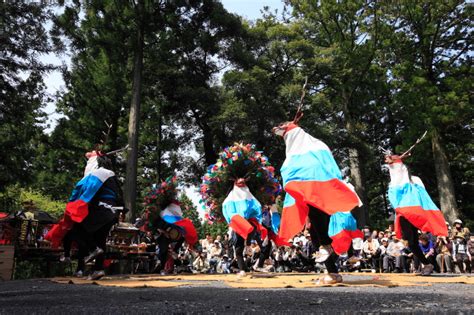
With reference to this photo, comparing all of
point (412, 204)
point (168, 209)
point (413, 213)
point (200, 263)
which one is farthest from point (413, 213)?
point (200, 263)

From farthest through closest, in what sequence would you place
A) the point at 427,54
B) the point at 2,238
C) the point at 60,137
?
the point at 427,54, the point at 60,137, the point at 2,238

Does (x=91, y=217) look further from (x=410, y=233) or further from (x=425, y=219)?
(x=425, y=219)

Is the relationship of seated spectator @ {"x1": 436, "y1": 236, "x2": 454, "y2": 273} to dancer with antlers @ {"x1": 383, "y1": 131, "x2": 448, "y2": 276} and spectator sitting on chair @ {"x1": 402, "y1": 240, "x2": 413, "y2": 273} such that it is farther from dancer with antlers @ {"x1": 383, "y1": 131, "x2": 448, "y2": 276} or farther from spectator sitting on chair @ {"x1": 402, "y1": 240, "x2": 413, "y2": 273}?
dancer with antlers @ {"x1": 383, "y1": 131, "x2": 448, "y2": 276}

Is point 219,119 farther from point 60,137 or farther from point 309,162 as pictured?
point 309,162

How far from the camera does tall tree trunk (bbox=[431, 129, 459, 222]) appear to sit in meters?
19.5

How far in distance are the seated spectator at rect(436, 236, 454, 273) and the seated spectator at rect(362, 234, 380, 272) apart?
1.83m

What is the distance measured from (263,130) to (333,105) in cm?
650

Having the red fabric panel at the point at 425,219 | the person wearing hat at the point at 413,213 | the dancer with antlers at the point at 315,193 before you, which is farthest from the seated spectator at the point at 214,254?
the dancer with antlers at the point at 315,193

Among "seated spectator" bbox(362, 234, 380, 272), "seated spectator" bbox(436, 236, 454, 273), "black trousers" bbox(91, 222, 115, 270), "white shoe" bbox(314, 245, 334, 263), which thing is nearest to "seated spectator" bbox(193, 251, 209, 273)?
"seated spectator" bbox(362, 234, 380, 272)

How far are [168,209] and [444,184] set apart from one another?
14.6m

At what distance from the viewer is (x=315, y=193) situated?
539 cm

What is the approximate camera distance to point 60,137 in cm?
1900

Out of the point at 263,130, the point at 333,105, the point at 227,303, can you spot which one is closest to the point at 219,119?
the point at 263,130

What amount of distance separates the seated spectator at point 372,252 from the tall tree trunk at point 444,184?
261 inches
